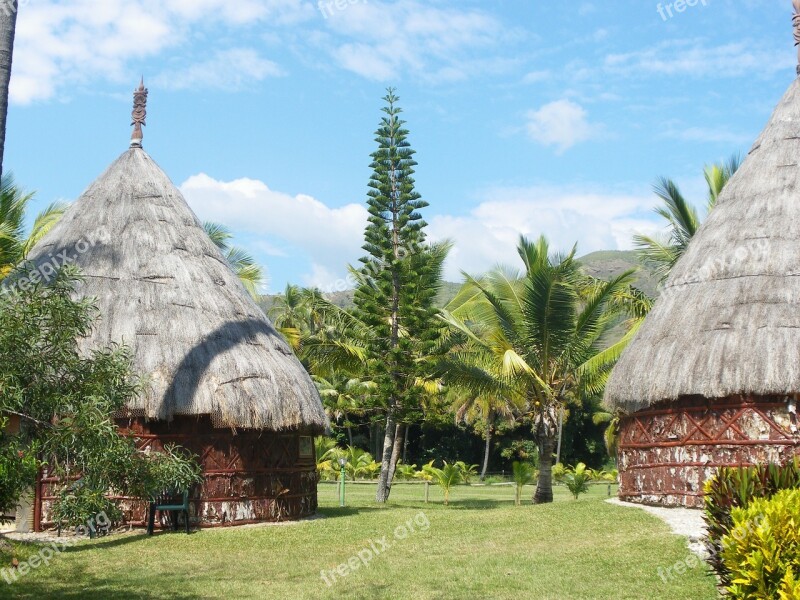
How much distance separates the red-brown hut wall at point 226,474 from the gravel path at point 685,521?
596cm

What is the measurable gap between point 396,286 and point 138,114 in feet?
26.2

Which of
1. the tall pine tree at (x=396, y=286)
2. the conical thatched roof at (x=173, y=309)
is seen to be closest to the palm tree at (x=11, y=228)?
the conical thatched roof at (x=173, y=309)

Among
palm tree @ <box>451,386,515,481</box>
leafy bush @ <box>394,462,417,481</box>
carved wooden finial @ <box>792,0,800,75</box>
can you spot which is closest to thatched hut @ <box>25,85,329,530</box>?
carved wooden finial @ <box>792,0,800,75</box>

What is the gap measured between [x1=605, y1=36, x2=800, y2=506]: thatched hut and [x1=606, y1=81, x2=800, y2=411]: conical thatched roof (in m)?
0.02

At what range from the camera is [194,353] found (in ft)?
48.6

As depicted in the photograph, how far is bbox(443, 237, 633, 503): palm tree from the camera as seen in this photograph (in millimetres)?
19609

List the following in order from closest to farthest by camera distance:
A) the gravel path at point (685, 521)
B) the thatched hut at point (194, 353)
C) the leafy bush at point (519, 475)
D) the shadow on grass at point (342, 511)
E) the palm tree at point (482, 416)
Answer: the gravel path at point (685, 521)
the thatched hut at point (194, 353)
the shadow on grass at point (342, 511)
the leafy bush at point (519, 475)
the palm tree at point (482, 416)

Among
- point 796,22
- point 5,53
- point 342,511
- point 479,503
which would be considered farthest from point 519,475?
point 5,53

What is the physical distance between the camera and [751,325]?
14.9 m

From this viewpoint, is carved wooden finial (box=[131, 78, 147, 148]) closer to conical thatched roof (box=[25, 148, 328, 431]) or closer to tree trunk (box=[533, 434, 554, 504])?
conical thatched roof (box=[25, 148, 328, 431])

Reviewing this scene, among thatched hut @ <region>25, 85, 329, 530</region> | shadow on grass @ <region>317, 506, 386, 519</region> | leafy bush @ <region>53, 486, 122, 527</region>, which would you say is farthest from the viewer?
shadow on grass @ <region>317, 506, 386, 519</region>

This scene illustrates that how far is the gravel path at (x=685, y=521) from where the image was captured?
11.2 metres

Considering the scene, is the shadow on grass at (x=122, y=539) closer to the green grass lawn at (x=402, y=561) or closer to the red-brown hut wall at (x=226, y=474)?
the green grass lawn at (x=402, y=561)

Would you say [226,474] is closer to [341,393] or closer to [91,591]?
[91,591]
